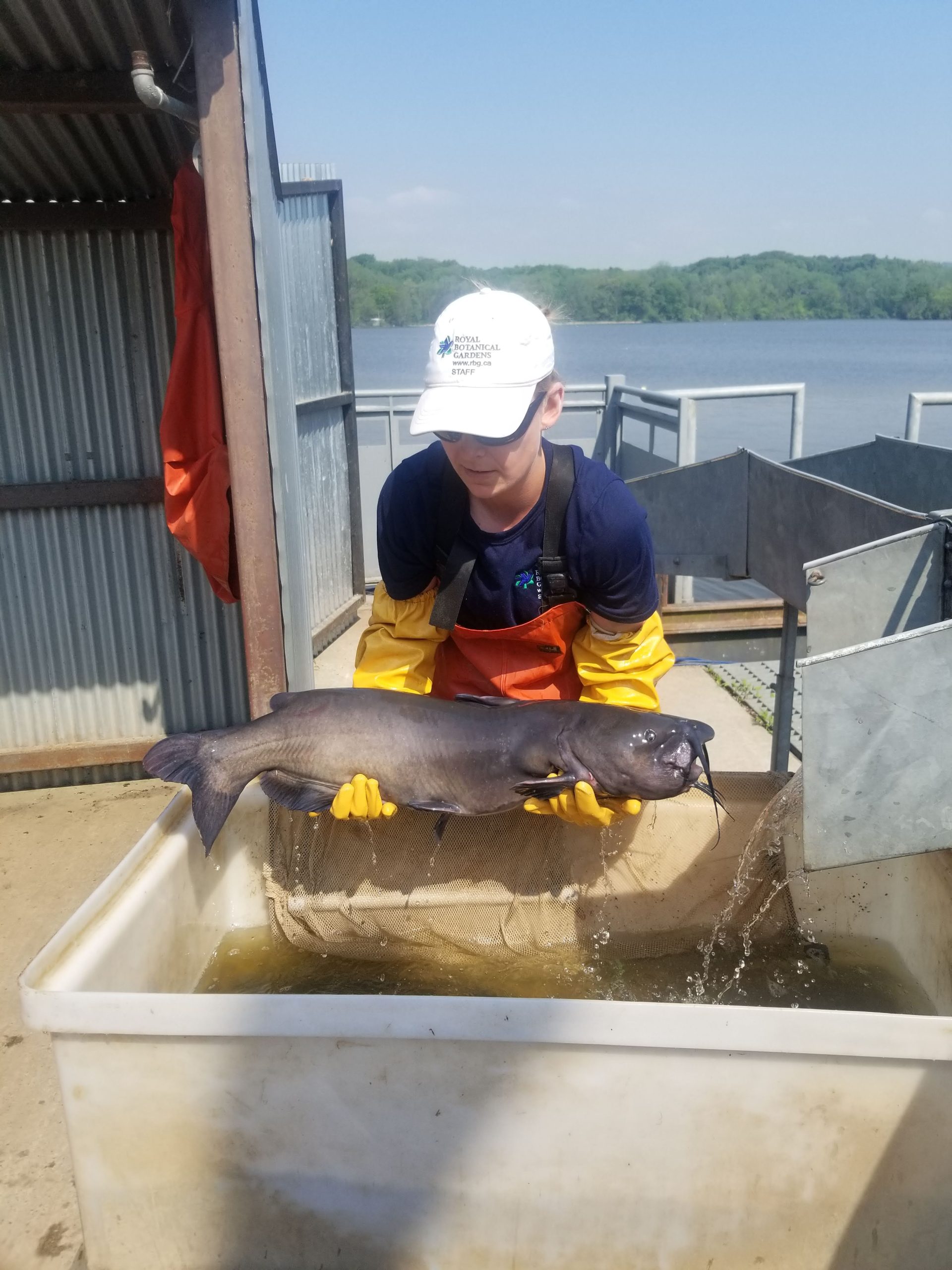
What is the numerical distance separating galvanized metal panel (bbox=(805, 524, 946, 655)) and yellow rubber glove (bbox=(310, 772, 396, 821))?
1368 millimetres

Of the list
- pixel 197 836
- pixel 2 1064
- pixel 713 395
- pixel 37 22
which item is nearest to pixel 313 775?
pixel 197 836

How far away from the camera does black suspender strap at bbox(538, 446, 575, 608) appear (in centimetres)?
319

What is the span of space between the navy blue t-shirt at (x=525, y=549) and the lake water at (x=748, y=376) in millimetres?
450

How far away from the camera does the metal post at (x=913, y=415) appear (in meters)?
7.25

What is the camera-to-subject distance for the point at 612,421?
973 centimetres

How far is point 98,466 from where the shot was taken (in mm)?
5289

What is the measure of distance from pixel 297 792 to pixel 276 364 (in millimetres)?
1884

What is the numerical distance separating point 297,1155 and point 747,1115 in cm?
97

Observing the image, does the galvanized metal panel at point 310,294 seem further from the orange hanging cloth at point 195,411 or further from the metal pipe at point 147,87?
the metal pipe at point 147,87

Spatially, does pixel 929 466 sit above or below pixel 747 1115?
above

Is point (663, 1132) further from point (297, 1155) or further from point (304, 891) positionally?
point (304, 891)

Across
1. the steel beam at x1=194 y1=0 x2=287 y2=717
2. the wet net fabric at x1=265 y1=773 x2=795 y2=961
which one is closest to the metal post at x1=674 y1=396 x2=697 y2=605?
the steel beam at x1=194 y1=0 x2=287 y2=717

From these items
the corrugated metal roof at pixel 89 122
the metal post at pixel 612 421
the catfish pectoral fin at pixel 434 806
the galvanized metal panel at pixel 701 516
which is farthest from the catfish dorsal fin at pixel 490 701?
the metal post at pixel 612 421

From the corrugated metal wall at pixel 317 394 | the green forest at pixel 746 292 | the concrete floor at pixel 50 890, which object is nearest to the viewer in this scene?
the concrete floor at pixel 50 890
